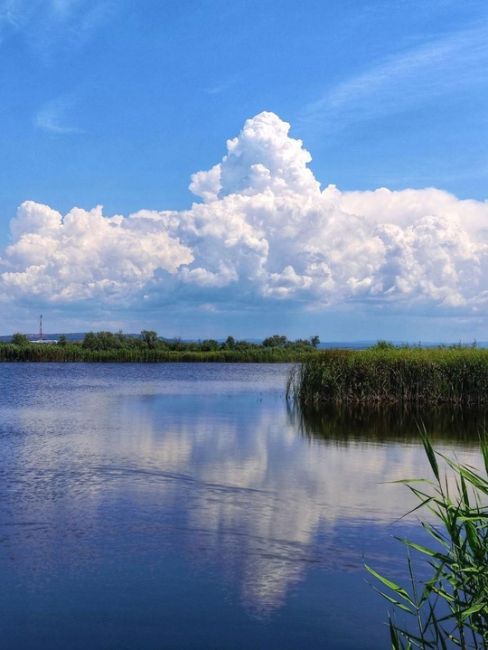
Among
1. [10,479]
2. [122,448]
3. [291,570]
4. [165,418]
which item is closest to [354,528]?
[291,570]

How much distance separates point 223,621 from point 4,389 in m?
27.9

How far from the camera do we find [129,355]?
64.3 m

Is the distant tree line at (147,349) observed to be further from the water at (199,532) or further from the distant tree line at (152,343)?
the water at (199,532)

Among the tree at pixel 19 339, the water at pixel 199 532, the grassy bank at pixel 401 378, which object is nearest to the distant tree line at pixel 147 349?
the tree at pixel 19 339

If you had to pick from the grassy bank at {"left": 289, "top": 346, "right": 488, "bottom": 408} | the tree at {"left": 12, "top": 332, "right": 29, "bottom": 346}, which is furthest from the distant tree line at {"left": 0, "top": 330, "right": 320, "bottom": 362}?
the grassy bank at {"left": 289, "top": 346, "right": 488, "bottom": 408}

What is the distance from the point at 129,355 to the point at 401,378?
4292 cm

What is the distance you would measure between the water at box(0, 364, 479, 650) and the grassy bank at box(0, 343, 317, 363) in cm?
4526

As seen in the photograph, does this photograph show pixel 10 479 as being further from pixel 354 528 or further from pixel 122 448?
pixel 354 528

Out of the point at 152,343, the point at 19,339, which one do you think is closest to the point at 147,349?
the point at 152,343

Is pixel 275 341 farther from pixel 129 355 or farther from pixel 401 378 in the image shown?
pixel 401 378

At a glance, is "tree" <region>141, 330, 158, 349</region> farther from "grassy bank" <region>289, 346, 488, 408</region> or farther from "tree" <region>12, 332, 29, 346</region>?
"grassy bank" <region>289, 346, 488, 408</region>

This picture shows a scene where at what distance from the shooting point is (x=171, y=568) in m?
7.35

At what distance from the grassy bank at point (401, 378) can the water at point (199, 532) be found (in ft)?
16.9

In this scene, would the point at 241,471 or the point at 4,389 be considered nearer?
the point at 241,471
